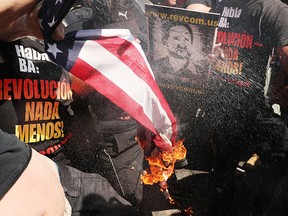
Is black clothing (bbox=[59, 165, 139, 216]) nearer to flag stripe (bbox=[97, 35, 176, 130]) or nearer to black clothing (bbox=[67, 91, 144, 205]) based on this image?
black clothing (bbox=[67, 91, 144, 205])

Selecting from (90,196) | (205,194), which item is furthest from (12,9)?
(205,194)

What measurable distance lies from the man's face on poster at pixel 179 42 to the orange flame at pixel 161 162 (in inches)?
32.7

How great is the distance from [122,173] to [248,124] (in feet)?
4.74

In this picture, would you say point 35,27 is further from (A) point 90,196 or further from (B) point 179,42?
(B) point 179,42

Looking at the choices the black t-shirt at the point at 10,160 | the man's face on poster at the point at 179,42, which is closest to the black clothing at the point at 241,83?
the man's face on poster at the point at 179,42

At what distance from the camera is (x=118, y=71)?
2.30 metres

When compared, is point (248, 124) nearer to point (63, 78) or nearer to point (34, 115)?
point (63, 78)

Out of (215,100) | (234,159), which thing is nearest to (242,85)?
(215,100)

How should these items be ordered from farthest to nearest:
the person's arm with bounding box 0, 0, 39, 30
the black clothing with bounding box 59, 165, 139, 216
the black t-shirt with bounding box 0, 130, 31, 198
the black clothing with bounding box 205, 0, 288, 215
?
the black clothing with bounding box 205, 0, 288, 215 → the black clothing with bounding box 59, 165, 139, 216 → the person's arm with bounding box 0, 0, 39, 30 → the black t-shirt with bounding box 0, 130, 31, 198

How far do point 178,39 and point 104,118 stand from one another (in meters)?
0.99

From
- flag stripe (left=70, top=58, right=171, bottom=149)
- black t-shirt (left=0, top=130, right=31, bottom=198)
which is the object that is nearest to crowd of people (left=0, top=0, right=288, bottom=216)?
black t-shirt (left=0, top=130, right=31, bottom=198)

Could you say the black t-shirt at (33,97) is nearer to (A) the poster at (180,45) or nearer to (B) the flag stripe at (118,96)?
(B) the flag stripe at (118,96)

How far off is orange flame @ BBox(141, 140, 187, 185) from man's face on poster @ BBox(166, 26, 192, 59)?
83 centimetres

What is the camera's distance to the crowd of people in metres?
1.59
